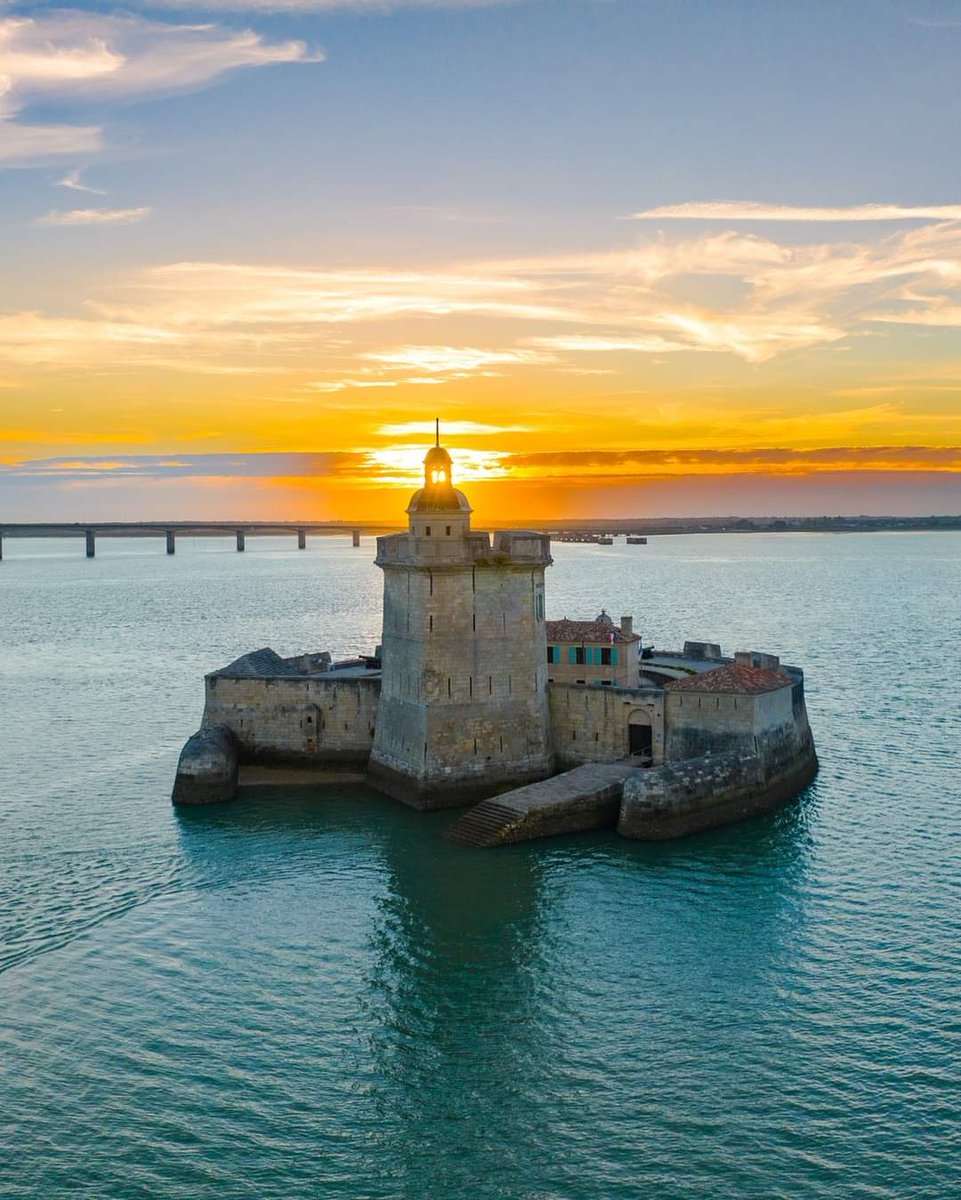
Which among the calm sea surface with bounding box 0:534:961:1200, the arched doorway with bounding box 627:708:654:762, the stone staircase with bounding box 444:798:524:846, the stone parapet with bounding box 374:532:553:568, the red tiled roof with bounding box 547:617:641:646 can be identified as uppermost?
the stone parapet with bounding box 374:532:553:568

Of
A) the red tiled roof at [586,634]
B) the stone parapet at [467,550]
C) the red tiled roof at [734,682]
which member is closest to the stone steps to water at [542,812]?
the red tiled roof at [734,682]

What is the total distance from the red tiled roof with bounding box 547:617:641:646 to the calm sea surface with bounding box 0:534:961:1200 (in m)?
9.20

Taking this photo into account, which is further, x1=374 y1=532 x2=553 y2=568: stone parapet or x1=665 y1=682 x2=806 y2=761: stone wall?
x1=374 y1=532 x2=553 y2=568: stone parapet

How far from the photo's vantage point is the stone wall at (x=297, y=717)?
42.2m

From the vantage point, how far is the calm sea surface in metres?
18.4

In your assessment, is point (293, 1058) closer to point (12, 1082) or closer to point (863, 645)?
point (12, 1082)

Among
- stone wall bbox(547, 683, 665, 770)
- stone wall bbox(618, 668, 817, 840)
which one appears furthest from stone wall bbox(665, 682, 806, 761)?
stone wall bbox(547, 683, 665, 770)

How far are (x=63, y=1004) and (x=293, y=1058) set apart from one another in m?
5.95

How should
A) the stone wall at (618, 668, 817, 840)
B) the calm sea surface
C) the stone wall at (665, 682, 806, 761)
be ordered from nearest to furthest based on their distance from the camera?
the calm sea surface, the stone wall at (618, 668, 817, 840), the stone wall at (665, 682, 806, 761)

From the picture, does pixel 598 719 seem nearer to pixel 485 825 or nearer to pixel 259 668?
pixel 485 825

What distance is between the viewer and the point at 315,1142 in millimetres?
18844

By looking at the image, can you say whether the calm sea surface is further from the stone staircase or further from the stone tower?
the stone tower

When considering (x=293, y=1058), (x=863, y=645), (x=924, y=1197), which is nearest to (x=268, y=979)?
(x=293, y=1058)

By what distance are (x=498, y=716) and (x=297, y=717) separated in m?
8.85
